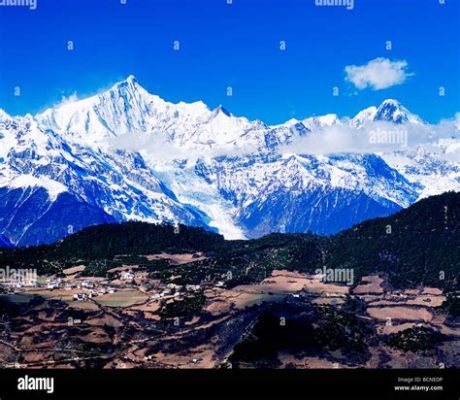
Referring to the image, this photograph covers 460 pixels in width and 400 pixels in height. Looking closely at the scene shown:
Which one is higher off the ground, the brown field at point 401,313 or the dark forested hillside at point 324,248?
the dark forested hillside at point 324,248

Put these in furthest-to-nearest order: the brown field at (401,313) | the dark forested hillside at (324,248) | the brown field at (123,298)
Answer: the dark forested hillside at (324,248) → the brown field at (123,298) → the brown field at (401,313)

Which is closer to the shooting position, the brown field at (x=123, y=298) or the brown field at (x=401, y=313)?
the brown field at (x=401, y=313)

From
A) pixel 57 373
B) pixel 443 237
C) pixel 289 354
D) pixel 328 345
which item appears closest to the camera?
pixel 57 373

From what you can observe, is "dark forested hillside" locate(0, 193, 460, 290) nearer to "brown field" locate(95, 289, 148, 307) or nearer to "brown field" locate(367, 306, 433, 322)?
"brown field" locate(367, 306, 433, 322)

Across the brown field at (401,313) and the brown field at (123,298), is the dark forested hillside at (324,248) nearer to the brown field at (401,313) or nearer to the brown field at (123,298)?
the brown field at (401,313)

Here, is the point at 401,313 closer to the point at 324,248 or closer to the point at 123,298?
the point at 123,298

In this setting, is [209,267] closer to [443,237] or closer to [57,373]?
[443,237]

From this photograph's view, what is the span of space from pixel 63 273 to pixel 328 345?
60487 mm

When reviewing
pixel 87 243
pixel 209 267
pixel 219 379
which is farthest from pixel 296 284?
pixel 219 379

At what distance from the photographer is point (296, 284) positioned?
4732 inches

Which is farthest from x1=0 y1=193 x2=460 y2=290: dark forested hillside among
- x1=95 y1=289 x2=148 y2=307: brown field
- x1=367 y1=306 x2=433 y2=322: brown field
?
x1=95 y1=289 x2=148 y2=307: brown field

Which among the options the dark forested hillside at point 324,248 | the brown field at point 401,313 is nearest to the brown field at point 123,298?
the dark forested hillside at point 324,248

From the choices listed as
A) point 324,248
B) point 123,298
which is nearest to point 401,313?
point 123,298

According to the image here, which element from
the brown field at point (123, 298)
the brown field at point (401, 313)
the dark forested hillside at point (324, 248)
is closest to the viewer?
the brown field at point (401, 313)
